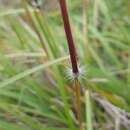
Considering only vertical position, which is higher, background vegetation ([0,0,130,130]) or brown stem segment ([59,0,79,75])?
background vegetation ([0,0,130,130])

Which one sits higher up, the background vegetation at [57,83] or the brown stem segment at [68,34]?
the background vegetation at [57,83]

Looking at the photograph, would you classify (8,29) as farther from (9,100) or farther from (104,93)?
(104,93)

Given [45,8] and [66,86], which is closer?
[66,86]

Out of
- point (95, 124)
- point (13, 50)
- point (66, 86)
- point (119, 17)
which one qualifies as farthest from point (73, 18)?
point (95, 124)

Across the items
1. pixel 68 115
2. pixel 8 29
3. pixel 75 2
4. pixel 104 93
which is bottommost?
pixel 68 115

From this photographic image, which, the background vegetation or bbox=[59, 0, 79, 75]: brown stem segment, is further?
the background vegetation

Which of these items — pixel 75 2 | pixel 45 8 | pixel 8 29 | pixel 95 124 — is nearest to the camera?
pixel 95 124

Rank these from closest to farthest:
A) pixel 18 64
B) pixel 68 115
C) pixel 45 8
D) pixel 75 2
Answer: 1. pixel 68 115
2. pixel 18 64
3. pixel 75 2
4. pixel 45 8

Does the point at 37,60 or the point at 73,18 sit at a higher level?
the point at 73,18

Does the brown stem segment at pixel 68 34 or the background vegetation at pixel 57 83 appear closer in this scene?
the brown stem segment at pixel 68 34

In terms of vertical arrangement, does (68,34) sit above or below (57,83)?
below

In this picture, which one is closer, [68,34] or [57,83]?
[68,34]
